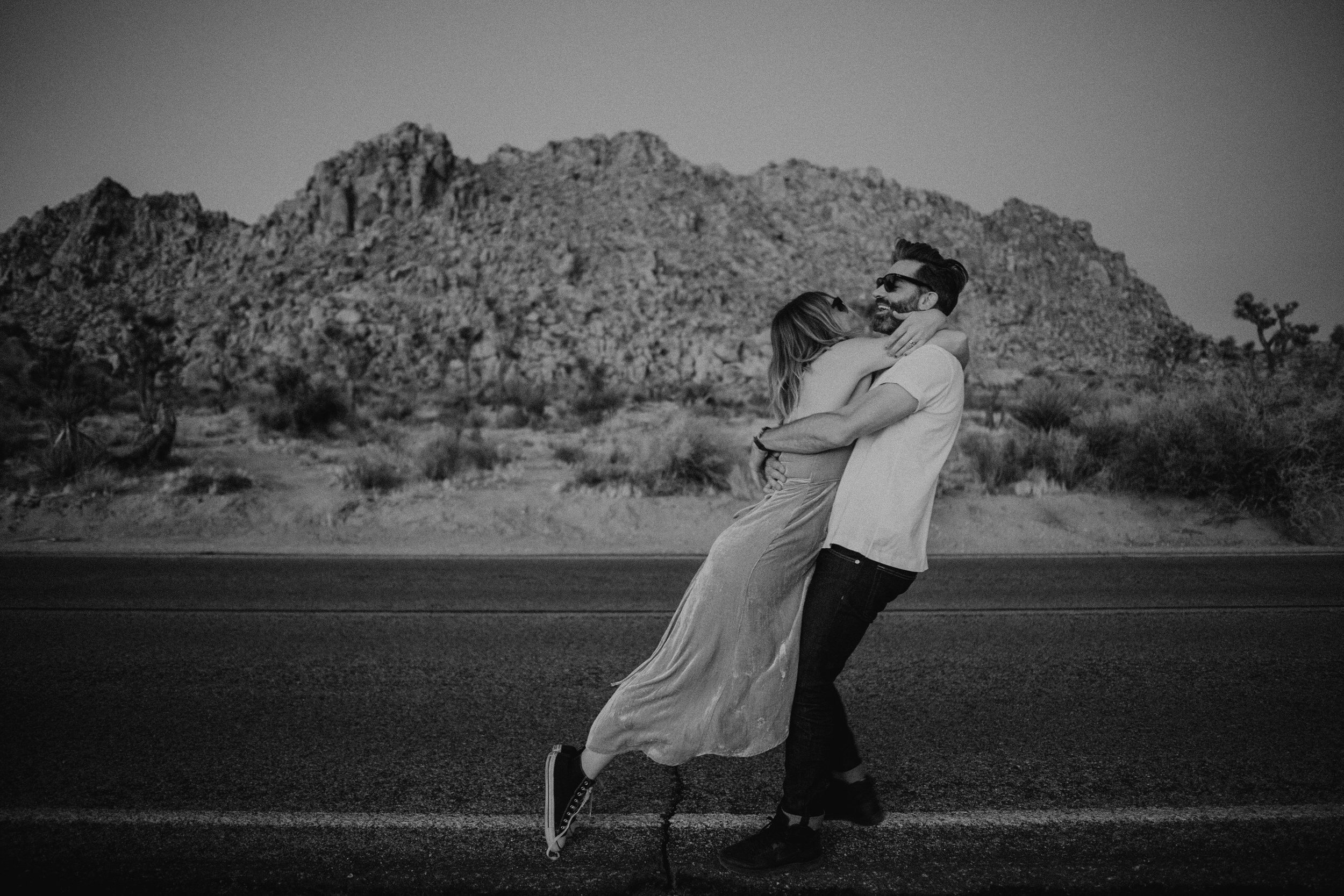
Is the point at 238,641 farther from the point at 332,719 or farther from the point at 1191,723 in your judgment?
the point at 1191,723

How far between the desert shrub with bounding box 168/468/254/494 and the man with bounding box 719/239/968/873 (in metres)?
12.4

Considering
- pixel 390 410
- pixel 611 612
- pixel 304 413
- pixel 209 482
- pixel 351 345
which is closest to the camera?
pixel 611 612

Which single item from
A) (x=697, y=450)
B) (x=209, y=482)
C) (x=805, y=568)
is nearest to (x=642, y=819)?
(x=805, y=568)

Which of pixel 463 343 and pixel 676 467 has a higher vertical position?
pixel 463 343

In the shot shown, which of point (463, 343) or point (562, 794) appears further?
point (463, 343)

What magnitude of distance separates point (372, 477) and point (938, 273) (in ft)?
40.4

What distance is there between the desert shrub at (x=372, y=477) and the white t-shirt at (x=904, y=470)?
11.8 meters

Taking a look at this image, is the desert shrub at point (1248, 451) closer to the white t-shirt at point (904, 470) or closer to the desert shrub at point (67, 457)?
the white t-shirt at point (904, 470)

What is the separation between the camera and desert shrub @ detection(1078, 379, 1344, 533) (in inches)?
436

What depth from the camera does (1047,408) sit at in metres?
17.0

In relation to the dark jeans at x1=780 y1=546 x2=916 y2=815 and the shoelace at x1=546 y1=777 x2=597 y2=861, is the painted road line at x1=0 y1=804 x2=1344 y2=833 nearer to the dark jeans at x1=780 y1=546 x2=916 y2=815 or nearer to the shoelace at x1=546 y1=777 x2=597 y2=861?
the shoelace at x1=546 y1=777 x2=597 y2=861

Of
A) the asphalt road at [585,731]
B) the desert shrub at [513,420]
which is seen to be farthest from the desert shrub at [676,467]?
the desert shrub at [513,420]

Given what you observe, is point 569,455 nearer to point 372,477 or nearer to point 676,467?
point 676,467

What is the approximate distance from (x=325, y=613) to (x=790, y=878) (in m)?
4.86
